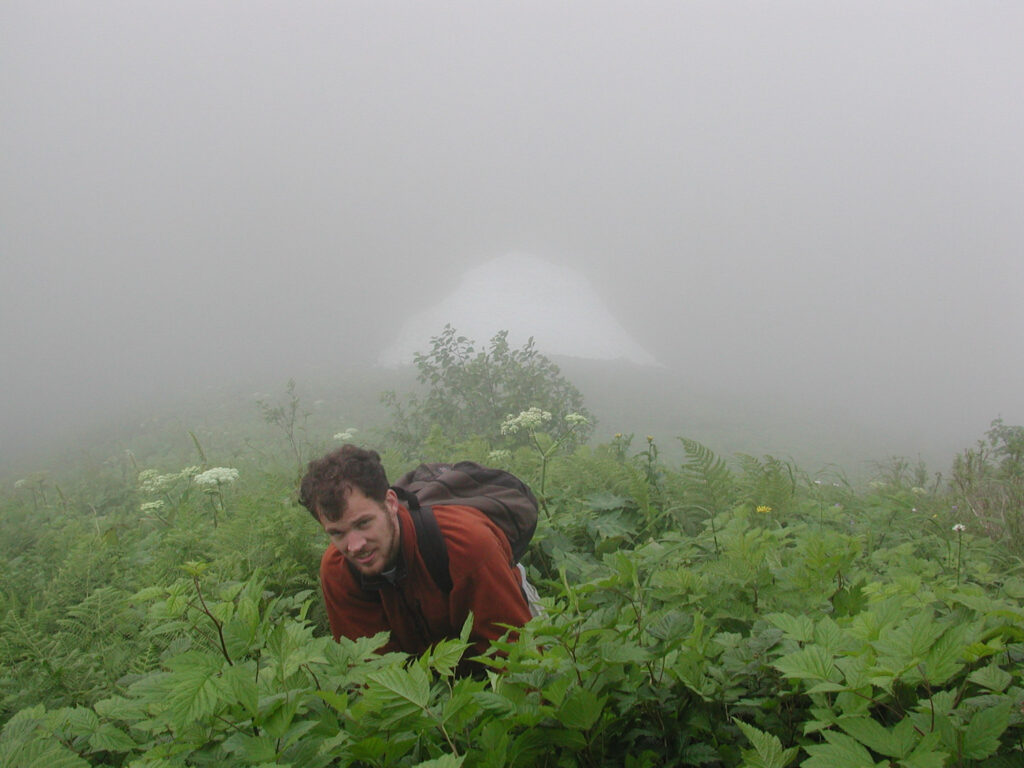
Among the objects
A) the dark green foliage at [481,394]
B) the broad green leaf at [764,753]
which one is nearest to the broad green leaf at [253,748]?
the broad green leaf at [764,753]

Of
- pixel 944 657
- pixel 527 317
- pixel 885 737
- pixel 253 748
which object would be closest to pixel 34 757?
pixel 253 748

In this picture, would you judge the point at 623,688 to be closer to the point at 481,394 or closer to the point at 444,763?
the point at 444,763

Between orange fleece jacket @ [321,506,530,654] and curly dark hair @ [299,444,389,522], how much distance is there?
6.5 inches

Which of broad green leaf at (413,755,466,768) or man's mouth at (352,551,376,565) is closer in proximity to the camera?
broad green leaf at (413,755,466,768)

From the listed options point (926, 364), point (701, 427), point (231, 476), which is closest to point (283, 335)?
point (701, 427)

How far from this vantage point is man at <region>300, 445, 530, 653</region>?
6.95 feet

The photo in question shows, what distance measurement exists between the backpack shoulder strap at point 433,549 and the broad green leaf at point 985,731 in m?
1.63

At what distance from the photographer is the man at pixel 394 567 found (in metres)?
2.12

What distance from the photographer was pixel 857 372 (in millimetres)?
42375

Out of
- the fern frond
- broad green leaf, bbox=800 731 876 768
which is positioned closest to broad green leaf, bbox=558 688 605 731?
broad green leaf, bbox=800 731 876 768

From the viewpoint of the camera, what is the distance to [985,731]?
0.75 metres

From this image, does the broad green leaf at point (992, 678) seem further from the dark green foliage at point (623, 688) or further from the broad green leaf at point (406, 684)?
the broad green leaf at point (406, 684)

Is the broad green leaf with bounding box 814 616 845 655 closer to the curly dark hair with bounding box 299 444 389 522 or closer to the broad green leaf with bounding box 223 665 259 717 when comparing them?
the broad green leaf with bounding box 223 665 259 717

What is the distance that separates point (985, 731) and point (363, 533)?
1807mm
